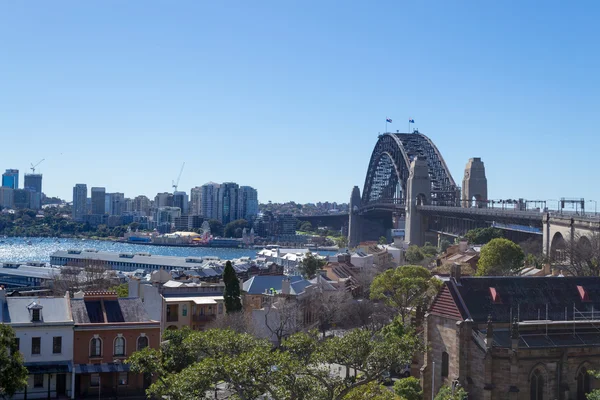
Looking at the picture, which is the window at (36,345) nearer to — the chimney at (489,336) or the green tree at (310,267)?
the chimney at (489,336)

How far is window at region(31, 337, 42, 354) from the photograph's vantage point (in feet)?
123

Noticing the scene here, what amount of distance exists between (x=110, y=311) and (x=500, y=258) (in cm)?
3832

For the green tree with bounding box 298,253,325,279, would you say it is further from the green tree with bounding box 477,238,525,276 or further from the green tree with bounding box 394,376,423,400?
the green tree with bounding box 394,376,423,400

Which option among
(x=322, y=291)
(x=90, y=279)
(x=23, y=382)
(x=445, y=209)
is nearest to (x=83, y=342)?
(x=23, y=382)

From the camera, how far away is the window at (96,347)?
39.2 metres

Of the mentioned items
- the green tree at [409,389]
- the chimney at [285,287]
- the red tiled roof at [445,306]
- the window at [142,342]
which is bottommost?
the green tree at [409,389]

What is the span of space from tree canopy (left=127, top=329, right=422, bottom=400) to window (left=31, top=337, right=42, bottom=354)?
14.6 meters

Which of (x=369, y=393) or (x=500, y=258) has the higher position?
(x=500, y=258)

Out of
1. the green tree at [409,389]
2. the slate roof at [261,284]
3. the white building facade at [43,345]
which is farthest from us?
the slate roof at [261,284]

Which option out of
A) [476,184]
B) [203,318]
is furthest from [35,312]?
[476,184]

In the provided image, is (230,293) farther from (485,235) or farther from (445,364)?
(485,235)

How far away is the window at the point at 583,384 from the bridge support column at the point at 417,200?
364ft

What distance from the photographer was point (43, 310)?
38969 mm

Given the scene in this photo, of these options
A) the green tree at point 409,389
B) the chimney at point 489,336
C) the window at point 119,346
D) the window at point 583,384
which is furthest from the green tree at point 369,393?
the window at point 119,346
